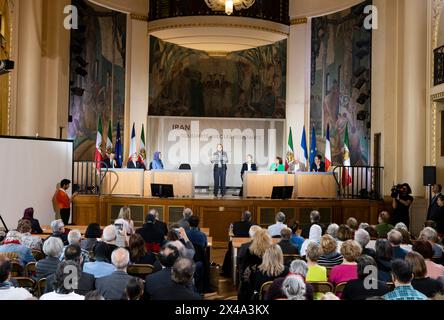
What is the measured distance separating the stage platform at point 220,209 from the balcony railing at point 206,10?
25.9ft

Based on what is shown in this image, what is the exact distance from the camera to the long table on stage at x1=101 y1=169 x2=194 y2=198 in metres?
16.3

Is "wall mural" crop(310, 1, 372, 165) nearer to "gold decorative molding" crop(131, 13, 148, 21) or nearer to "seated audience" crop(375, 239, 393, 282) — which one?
"gold decorative molding" crop(131, 13, 148, 21)

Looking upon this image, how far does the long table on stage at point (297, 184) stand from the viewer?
16469 millimetres

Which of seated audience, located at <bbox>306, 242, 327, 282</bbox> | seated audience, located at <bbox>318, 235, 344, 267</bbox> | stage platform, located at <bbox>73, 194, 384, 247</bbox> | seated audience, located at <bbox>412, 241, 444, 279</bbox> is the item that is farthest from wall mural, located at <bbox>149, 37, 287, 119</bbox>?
seated audience, located at <bbox>306, 242, 327, 282</bbox>

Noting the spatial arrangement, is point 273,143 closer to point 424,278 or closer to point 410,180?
point 410,180

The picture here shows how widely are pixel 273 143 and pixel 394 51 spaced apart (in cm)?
792

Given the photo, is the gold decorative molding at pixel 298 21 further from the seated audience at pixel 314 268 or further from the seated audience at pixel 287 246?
the seated audience at pixel 314 268

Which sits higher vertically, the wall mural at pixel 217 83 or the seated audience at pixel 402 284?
the wall mural at pixel 217 83

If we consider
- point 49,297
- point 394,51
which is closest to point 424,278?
point 49,297

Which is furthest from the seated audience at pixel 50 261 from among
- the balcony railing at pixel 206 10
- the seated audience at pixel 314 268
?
the balcony railing at pixel 206 10

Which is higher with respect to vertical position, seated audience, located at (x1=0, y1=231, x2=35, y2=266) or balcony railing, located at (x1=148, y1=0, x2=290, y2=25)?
balcony railing, located at (x1=148, y1=0, x2=290, y2=25)

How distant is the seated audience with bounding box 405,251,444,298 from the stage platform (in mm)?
9986

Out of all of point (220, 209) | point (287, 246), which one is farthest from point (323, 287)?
point (220, 209)

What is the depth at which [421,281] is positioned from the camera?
4.87m
